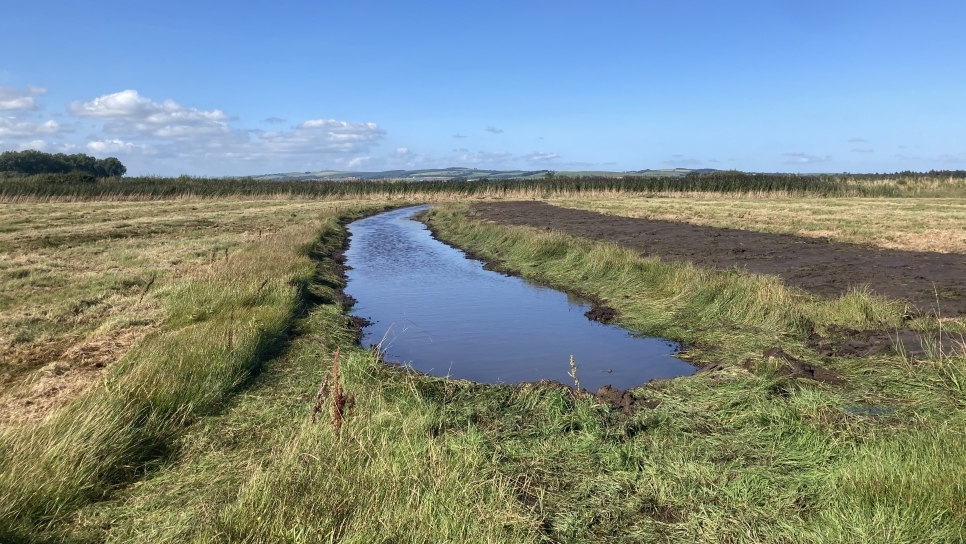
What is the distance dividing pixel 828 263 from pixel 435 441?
14276mm

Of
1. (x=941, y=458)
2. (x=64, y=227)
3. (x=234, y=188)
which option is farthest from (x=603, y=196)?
(x=941, y=458)

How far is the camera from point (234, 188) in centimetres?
6394

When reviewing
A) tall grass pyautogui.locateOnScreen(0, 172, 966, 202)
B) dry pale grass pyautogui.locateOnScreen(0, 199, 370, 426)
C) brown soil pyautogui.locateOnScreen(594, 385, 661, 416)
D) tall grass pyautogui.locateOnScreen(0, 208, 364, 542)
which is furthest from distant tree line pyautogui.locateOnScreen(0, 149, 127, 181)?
brown soil pyautogui.locateOnScreen(594, 385, 661, 416)

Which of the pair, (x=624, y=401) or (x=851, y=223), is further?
(x=851, y=223)

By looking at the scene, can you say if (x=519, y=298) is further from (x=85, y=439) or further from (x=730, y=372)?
(x=85, y=439)

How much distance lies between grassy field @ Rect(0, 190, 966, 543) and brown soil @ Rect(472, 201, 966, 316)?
2.48 metres

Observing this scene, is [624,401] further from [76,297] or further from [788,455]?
[76,297]

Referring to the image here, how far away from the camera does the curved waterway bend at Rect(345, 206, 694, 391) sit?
9742 millimetres

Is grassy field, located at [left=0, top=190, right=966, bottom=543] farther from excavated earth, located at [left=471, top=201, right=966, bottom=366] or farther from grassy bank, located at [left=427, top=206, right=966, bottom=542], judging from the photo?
excavated earth, located at [left=471, top=201, right=966, bottom=366]

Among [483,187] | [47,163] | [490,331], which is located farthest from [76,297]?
[47,163]

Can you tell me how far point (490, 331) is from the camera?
12.5 metres

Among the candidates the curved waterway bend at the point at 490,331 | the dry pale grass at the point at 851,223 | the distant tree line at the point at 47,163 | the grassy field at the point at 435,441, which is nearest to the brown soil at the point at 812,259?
the dry pale grass at the point at 851,223

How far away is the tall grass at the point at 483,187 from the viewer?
50.8 m

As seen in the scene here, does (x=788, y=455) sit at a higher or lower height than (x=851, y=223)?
lower
